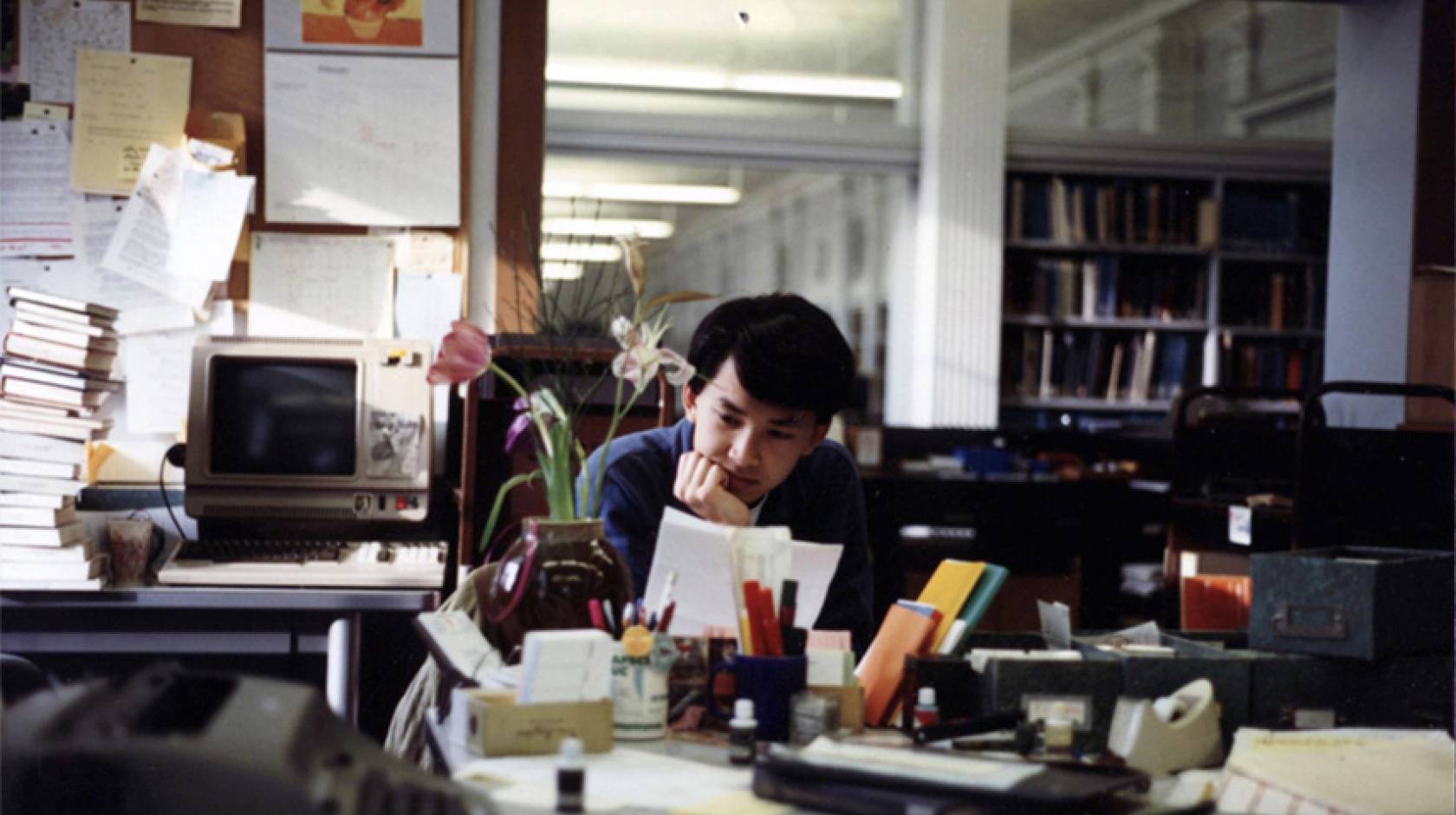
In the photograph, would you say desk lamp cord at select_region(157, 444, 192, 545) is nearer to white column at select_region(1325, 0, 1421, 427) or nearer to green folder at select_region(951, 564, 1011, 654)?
green folder at select_region(951, 564, 1011, 654)

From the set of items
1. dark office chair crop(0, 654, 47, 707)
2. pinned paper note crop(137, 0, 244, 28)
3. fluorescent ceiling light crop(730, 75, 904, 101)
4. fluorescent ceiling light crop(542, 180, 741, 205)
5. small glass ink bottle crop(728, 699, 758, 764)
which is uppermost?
fluorescent ceiling light crop(730, 75, 904, 101)

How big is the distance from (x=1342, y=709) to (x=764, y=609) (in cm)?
62

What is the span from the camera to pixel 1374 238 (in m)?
4.75

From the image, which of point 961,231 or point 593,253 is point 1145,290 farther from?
point 593,253

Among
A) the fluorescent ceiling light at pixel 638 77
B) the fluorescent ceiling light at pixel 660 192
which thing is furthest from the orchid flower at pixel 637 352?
the fluorescent ceiling light at pixel 660 192

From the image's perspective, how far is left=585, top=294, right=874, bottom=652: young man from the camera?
2.02 meters

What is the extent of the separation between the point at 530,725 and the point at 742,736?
0.21 m

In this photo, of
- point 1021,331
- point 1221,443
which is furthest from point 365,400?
point 1021,331

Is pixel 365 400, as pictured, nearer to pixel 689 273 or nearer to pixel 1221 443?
pixel 1221 443

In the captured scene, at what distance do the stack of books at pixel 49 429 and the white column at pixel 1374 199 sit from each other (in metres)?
3.92

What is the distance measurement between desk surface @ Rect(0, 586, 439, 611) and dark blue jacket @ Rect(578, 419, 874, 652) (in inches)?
28.2

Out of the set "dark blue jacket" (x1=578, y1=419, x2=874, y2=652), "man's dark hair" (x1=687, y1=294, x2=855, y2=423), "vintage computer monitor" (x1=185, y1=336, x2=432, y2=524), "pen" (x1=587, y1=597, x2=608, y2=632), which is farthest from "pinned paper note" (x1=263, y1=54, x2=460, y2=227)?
"pen" (x1=587, y1=597, x2=608, y2=632)

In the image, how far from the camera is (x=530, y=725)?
4.41 feet

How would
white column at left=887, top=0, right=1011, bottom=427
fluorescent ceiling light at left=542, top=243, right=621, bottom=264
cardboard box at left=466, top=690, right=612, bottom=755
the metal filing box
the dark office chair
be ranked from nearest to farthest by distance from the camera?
cardboard box at left=466, top=690, right=612, bottom=755, the metal filing box, fluorescent ceiling light at left=542, top=243, right=621, bottom=264, the dark office chair, white column at left=887, top=0, right=1011, bottom=427
